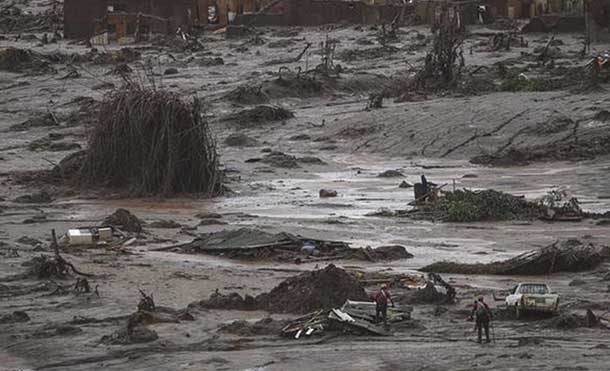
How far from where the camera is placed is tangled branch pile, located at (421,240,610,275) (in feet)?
55.1

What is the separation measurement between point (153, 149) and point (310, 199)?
133 inches

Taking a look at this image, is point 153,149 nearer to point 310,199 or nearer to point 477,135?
point 310,199

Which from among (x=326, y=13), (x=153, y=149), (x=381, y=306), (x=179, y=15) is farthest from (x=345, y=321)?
(x=179, y=15)

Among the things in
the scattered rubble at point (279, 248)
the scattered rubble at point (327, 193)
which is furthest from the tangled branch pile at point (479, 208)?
the scattered rubble at point (279, 248)

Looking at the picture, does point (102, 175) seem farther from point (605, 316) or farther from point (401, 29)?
point (401, 29)

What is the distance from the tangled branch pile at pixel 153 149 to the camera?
26.5 m

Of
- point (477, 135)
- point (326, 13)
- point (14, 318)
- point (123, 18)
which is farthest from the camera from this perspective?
point (123, 18)

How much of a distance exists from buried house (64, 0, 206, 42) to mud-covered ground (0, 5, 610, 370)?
17.2ft

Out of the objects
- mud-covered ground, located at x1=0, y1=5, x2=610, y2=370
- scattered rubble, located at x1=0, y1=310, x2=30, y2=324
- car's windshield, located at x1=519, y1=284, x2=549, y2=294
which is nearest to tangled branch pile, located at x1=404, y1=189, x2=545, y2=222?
mud-covered ground, located at x1=0, y1=5, x2=610, y2=370

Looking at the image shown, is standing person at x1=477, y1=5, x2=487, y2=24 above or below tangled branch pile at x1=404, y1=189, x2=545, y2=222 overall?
above

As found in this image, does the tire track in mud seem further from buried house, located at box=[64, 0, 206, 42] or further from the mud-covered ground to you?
buried house, located at box=[64, 0, 206, 42]

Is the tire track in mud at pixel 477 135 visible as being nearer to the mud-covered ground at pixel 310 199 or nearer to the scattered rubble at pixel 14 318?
the mud-covered ground at pixel 310 199

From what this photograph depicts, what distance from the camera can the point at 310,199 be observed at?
24781 millimetres

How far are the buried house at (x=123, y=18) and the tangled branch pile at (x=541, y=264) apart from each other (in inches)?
1569
